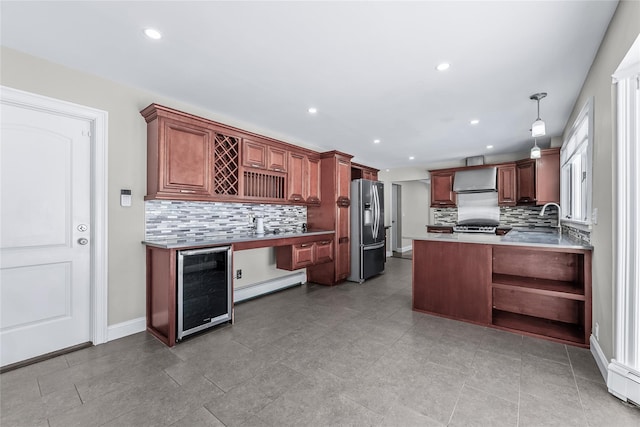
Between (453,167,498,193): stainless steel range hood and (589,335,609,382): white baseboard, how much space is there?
3793 mm

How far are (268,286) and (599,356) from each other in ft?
11.6

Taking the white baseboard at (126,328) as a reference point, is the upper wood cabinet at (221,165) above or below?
above

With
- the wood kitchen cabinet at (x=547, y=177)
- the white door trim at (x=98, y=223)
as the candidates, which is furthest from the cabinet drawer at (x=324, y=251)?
the wood kitchen cabinet at (x=547, y=177)

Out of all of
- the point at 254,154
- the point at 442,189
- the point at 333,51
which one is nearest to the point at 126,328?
the point at 254,154

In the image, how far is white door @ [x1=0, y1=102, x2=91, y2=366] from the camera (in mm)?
2178

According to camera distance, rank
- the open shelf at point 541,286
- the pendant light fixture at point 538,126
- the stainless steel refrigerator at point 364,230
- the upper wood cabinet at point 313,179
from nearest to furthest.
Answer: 1. the open shelf at point 541,286
2. the pendant light fixture at point 538,126
3. the upper wood cabinet at point 313,179
4. the stainless steel refrigerator at point 364,230

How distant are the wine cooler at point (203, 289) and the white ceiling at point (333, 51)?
5.60ft

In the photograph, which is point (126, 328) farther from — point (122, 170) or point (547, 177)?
point (547, 177)

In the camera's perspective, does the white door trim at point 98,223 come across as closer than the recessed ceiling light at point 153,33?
No

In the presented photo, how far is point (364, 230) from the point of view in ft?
15.9

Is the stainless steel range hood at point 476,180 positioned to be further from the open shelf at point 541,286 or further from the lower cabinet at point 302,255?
the lower cabinet at point 302,255

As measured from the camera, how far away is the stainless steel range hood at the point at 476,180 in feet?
18.2

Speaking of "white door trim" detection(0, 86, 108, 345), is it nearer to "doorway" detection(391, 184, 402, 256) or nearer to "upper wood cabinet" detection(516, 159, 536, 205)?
"upper wood cabinet" detection(516, 159, 536, 205)

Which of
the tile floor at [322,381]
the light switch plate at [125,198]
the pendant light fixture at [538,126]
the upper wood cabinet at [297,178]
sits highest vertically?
the pendant light fixture at [538,126]
